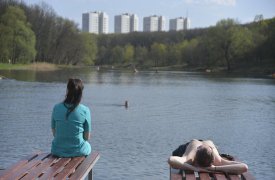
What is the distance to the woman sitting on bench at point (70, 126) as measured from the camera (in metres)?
7.41

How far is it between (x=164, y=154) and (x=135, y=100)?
67.8 ft

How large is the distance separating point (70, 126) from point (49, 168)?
3.02 feet

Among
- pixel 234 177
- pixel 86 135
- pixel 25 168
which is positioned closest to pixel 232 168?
pixel 234 177

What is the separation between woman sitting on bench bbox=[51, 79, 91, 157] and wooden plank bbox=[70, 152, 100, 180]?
0.68 feet

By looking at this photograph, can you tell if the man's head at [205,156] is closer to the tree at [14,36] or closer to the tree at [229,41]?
the tree at [14,36]

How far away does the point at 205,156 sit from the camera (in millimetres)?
7379

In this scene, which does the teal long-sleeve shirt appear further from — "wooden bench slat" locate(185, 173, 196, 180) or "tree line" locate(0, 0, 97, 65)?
"tree line" locate(0, 0, 97, 65)

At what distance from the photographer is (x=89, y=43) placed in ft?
424

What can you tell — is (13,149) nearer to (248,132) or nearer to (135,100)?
(248,132)

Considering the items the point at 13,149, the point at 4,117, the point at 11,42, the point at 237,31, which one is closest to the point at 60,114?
the point at 13,149

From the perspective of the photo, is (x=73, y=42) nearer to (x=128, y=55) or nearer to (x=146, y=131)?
(x=128, y=55)

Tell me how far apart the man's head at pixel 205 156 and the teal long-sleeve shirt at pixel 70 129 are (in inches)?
73.7

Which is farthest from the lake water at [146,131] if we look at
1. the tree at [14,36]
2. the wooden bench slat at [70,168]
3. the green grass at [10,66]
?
the tree at [14,36]

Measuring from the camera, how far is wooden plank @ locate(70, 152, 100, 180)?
6430 millimetres
